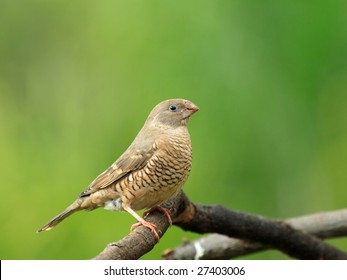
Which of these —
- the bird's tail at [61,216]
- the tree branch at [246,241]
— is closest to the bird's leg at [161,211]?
the bird's tail at [61,216]

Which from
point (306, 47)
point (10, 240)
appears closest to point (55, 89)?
point (10, 240)

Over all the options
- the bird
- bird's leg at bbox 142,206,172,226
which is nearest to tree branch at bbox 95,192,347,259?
bird's leg at bbox 142,206,172,226

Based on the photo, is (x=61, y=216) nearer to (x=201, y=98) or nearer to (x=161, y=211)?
(x=161, y=211)

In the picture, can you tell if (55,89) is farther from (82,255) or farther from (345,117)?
(345,117)

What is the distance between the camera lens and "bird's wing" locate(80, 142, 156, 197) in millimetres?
4465

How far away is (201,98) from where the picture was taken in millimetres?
7098

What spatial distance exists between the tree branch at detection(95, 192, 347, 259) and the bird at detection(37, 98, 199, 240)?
5.9 inches

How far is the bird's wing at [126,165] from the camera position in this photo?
446 centimetres

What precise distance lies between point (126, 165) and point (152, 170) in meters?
0.15

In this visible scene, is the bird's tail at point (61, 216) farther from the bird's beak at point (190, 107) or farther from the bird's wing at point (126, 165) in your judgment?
the bird's beak at point (190, 107)

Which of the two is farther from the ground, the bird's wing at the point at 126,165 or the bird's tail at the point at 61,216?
the bird's wing at the point at 126,165

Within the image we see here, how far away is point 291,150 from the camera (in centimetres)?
745
